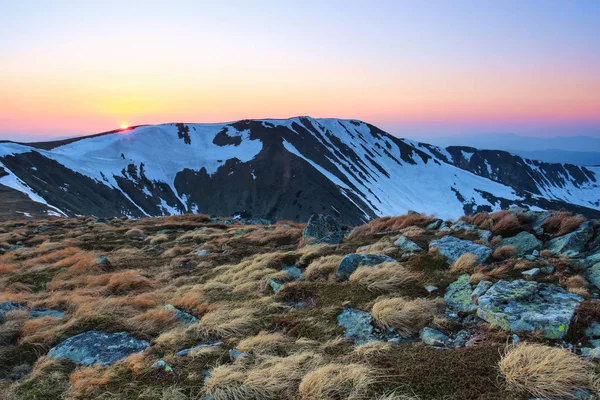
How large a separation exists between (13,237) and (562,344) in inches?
1209

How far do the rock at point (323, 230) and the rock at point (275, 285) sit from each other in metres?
4.74

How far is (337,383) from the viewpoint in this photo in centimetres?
496

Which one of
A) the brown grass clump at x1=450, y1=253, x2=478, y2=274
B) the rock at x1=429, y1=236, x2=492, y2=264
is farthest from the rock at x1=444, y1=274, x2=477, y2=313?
the rock at x1=429, y1=236, x2=492, y2=264

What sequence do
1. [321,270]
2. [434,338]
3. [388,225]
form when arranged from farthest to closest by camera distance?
1. [388,225]
2. [321,270]
3. [434,338]

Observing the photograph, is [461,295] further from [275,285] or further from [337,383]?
[275,285]

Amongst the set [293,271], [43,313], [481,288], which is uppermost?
[481,288]

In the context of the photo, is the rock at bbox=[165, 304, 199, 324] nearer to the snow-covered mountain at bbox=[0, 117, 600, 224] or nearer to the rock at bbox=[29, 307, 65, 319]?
the rock at bbox=[29, 307, 65, 319]

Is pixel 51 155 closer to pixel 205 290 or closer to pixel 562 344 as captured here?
pixel 205 290

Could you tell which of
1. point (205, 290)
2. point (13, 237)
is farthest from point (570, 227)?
point (13, 237)

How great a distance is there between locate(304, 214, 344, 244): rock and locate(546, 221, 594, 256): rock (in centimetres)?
773

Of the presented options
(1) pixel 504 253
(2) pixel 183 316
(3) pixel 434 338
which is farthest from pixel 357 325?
(1) pixel 504 253

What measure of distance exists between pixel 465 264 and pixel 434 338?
3.77 metres

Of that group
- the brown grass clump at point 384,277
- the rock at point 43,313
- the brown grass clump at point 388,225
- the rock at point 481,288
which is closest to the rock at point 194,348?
the brown grass clump at point 384,277

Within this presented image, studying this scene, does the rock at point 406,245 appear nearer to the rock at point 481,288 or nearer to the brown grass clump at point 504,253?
the brown grass clump at point 504,253
